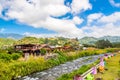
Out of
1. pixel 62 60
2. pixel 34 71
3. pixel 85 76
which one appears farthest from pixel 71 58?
pixel 85 76

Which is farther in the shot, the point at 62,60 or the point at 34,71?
the point at 62,60

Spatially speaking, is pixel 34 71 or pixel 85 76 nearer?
A: pixel 85 76

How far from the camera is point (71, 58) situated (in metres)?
69.5

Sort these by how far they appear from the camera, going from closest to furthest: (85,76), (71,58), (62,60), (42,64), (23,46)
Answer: (85,76), (42,64), (62,60), (71,58), (23,46)

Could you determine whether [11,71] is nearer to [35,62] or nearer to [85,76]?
[35,62]

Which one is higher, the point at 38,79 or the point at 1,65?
the point at 1,65

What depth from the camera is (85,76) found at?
22.3 metres

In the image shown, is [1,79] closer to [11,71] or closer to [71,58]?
[11,71]

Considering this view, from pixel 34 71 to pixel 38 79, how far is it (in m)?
8.17

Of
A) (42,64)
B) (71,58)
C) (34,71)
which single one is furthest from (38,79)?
(71,58)

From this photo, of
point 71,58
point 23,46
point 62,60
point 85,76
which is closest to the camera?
point 85,76

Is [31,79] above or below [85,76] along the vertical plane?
below

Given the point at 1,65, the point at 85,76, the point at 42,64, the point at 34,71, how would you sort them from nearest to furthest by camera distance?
1. the point at 85,76
2. the point at 1,65
3. the point at 34,71
4. the point at 42,64

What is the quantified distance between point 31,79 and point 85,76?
13493mm
